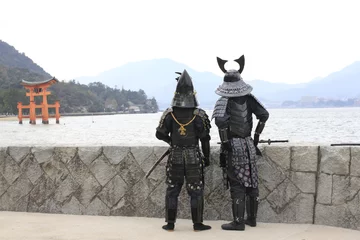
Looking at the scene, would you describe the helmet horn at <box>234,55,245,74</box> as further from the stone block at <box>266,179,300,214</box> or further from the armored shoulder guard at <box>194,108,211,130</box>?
the stone block at <box>266,179,300,214</box>

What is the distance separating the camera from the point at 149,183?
4531 mm

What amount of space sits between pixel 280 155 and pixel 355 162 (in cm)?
71

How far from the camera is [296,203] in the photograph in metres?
4.12

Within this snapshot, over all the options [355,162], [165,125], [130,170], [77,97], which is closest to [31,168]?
[130,170]

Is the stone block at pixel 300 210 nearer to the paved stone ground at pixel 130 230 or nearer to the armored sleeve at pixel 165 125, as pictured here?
the paved stone ground at pixel 130 230

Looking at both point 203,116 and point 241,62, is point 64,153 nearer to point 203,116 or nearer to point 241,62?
point 203,116

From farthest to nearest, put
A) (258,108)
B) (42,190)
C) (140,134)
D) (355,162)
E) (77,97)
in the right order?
(77,97), (140,134), (42,190), (258,108), (355,162)

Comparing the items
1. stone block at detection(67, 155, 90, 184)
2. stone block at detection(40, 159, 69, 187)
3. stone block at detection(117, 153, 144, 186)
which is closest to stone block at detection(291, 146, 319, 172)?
stone block at detection(117, 153, 144, 186)

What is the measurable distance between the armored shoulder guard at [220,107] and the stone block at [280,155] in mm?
642

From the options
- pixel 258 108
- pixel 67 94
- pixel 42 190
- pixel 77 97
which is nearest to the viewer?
pixel 258 108

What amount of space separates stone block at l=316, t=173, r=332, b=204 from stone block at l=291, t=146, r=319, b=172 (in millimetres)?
113

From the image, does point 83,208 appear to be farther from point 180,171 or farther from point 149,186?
point 180,171

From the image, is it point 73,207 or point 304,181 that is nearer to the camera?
point 304,181

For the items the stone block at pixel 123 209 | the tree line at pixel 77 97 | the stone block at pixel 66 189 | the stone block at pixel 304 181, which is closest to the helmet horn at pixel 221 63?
the stone block at pixel 304 181
